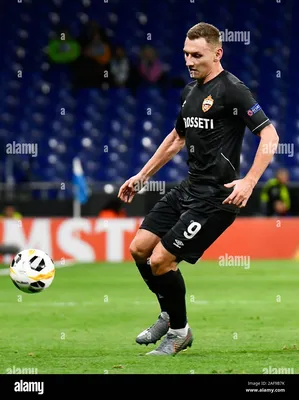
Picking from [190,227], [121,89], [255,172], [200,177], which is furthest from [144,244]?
[121,89]

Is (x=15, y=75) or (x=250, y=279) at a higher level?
(x=15, y=75)

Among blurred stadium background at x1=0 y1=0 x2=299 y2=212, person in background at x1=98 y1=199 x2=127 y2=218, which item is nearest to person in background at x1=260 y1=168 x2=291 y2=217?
blurred stadium background at x1=0 y1=0 x2=299 y2=212

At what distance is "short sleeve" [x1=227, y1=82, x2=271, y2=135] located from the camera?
7410mm

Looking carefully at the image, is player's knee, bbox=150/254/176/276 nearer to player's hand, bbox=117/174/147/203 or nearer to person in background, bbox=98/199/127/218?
player's hand, bbox=117/174/147/203

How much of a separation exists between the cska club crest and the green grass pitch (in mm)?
1861

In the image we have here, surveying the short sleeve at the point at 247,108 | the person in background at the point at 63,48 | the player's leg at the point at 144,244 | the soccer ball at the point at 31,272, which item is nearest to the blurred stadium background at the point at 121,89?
the person in background at the point at 63,48

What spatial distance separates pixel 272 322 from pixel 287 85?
1517 cm

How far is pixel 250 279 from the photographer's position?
51.5ft

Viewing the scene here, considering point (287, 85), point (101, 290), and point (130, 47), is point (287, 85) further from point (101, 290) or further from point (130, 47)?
point (101, 290)

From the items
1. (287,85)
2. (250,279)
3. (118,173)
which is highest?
(287,85)

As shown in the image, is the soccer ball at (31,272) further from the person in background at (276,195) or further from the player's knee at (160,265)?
the person in background at (276,195)

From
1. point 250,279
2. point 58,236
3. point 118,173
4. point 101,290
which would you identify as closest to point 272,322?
point 101,290

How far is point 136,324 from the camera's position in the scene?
32.9 ft
